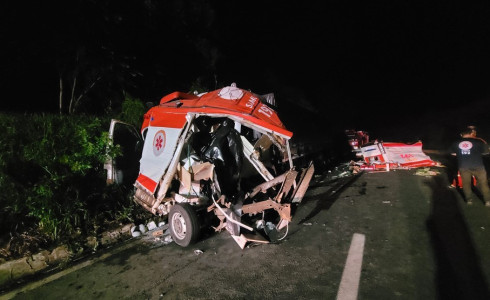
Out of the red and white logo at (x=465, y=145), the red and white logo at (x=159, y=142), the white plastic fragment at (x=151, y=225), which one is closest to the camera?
the red and white logo at (x=159, y=142)

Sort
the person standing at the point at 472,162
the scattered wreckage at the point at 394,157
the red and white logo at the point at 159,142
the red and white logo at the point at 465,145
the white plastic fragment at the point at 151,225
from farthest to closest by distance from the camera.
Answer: the scattered wreckage at the point at 394,157, the white plastic fragment at the point at 151,225, the red and white logo at the point at 465,145, the person standing at the point at 472,162, the red and white logo at the point at 159,142

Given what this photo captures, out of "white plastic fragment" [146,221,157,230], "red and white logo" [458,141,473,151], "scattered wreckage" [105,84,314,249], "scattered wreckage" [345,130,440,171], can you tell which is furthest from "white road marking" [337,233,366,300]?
"scattered wreckage" [345,130,440,171]

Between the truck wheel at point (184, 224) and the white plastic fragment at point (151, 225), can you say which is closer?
the truck wheel at point (184, 224)

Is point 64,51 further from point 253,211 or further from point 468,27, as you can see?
point 468,27

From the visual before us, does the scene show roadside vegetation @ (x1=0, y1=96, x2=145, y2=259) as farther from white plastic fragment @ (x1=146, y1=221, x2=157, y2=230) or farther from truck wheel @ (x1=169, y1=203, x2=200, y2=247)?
truck wheel @ (x1=169, y1=203, x2=200, y2=247)

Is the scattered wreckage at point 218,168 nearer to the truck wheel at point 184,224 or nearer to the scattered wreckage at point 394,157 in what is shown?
the truck wheel at point 184,224

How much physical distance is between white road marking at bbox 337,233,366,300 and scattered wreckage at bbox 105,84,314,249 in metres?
0.99

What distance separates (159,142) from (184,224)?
1564 mm

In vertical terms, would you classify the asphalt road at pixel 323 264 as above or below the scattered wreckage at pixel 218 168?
below

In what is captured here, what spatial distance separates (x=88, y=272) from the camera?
4.02 m

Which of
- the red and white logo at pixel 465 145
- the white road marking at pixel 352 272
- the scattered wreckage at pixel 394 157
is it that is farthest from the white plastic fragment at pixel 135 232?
the scattered wreckage at pixel 394 157

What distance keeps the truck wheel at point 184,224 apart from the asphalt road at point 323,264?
0.55 ft

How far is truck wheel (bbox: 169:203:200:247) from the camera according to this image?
4.30m

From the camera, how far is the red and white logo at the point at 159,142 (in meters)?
4.95
